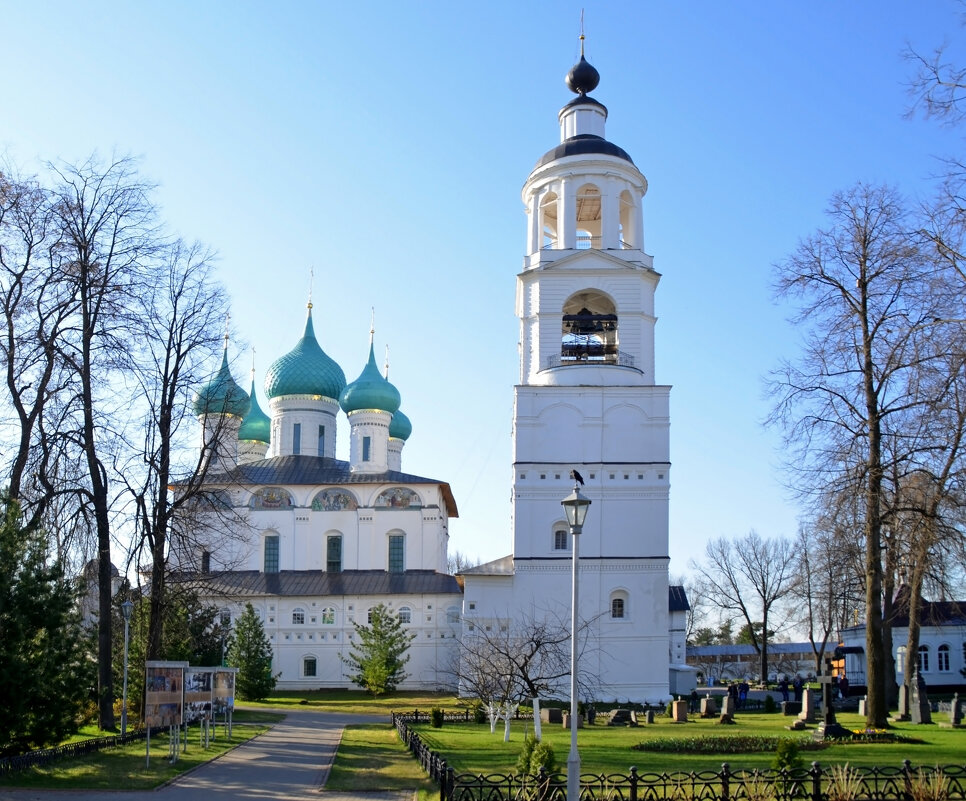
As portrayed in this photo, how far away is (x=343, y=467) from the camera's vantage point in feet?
172

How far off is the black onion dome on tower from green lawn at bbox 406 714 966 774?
905 inches

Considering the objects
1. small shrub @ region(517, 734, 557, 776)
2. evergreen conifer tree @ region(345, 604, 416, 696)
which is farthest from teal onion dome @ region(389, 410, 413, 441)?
small shrub @ region(517, 734, 557, 776)

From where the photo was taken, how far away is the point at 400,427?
189ft

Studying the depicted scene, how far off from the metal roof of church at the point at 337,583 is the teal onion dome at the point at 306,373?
9.34m

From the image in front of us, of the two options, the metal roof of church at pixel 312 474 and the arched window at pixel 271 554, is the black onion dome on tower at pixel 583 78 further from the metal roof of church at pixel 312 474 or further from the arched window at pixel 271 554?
the arched window at pixel 271 554

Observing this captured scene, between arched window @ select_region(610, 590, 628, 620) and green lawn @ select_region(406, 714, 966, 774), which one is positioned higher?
arched window @ select_region(610, 590, 628, 620)

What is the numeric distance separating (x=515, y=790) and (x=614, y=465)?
24283mm

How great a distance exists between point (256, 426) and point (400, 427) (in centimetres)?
735

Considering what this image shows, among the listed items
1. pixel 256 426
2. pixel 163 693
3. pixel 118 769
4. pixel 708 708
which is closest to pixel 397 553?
pixel 256 426

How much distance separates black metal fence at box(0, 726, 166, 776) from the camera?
15531 millimetres

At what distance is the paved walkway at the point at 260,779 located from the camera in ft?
Answer: 47.9

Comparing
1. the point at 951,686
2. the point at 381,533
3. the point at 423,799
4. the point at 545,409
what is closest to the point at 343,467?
the point at 381,533

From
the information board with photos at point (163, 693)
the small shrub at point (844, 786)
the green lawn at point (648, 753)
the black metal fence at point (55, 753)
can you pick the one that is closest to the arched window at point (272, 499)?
the green lawn at point (648, 753)

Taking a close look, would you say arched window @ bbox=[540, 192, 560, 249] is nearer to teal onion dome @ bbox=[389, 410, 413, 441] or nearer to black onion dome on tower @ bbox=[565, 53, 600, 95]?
black onion dome on tower @ bbox=[565, 53, 600, 95]
